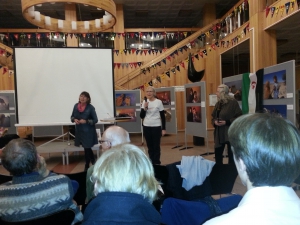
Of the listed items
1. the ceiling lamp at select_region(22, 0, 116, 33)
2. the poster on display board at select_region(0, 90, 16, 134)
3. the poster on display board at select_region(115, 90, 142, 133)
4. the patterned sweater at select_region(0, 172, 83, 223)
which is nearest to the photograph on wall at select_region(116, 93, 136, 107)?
the poster on display board at select_region(115, 90, 142, 133)

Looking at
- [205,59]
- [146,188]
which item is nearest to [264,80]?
[146,188]

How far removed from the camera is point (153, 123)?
15.9ft

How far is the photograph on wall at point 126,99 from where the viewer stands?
898 cm

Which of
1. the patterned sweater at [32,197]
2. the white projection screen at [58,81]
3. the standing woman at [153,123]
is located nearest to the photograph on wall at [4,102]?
the white projection screen at [58,81]

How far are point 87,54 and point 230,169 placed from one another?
4745mm

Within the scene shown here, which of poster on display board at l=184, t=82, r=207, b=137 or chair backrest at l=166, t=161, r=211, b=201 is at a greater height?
poster on display board at l=184, t=82, r=207, b=137

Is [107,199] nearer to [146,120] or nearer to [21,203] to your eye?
[21,203]

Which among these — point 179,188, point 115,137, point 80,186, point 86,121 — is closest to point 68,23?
point 86,121

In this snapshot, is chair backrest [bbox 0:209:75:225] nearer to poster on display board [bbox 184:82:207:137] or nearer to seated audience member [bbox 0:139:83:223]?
seated audience member [bbox 0:139:83:223]

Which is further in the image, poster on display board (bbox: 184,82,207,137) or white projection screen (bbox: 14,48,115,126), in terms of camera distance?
poster on display board (bbox: 184,82,207,137)

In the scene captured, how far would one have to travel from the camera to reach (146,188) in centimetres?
109

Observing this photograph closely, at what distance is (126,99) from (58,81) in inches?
129

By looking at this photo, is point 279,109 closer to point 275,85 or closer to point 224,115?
point 275,85

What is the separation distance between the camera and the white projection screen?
19.2ft
